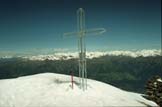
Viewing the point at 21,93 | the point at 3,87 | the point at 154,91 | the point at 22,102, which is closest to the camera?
the point at 22,102

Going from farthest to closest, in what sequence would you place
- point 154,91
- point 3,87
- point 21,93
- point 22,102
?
1. point 154,91
2. point 3,87
3. point 21,93
4. point 22,102

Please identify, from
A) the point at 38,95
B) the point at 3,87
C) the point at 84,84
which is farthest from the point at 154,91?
the point at 3,87

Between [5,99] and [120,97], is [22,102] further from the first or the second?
[120,97]

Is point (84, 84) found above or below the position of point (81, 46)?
below

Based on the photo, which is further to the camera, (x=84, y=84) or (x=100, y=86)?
(x=100, y=86)

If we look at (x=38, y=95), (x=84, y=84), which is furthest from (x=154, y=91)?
(x=38, y=95)

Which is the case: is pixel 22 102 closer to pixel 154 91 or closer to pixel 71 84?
pixel 71 84
